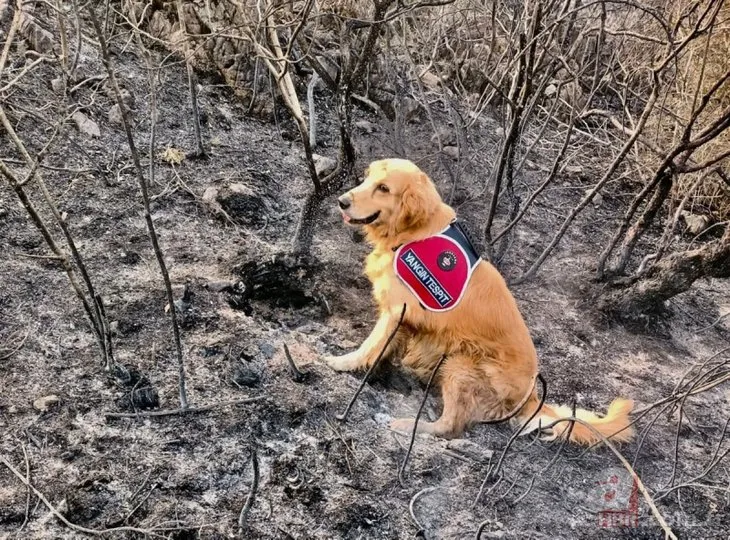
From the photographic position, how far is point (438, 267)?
3.80 meters

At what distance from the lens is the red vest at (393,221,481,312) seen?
381 cm

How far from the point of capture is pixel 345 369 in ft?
12.8

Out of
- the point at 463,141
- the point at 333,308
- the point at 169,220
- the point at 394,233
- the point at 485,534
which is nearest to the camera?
the point at 485,534

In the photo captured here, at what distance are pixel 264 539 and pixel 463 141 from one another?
4.29m

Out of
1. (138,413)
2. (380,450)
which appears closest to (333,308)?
(380,450)

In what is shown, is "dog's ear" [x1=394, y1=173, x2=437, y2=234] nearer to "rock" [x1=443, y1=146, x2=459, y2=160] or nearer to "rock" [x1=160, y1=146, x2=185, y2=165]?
"rock" [x1=160, y1=146, x2=185, y2=165]

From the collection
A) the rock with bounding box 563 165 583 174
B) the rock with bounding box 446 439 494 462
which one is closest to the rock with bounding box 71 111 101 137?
the rock with bounding box 446 439 494 462

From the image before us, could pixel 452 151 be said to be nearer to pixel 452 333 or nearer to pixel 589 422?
pixel 452 333

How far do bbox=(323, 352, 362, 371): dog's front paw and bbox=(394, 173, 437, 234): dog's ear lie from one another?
90 cm

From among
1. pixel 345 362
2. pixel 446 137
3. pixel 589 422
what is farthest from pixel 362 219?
pixel 446 137

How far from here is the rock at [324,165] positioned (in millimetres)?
5770

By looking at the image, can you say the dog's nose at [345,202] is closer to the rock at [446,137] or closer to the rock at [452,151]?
the rock at [452,151]

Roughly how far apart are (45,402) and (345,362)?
173 centimetres

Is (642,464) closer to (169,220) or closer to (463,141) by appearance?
(463,141)
